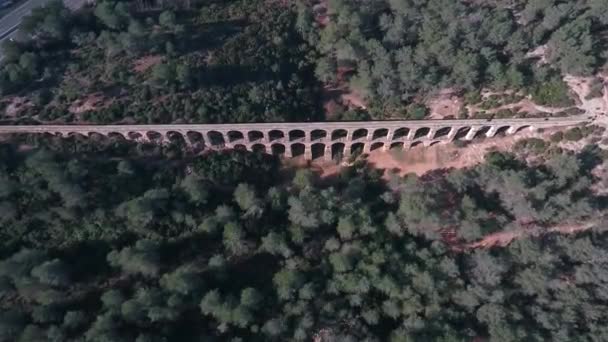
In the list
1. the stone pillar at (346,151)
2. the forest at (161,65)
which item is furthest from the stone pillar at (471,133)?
the forest at (161,65)

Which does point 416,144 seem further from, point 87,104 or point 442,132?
point 87,104

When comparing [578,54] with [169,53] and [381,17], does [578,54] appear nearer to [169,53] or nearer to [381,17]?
[381,17]

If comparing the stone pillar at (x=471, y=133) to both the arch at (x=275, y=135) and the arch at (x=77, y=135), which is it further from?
the arch at (x=77, y=135)

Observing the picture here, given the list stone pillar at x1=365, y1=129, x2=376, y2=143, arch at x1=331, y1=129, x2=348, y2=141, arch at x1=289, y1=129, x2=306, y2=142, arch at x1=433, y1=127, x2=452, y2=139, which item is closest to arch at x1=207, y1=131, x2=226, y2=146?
arch at x1=289, y1=129, x2=306, y2=142

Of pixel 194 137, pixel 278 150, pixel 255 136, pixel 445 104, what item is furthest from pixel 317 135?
pixel 445 104

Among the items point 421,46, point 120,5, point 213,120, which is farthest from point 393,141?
Answer: point 120,5

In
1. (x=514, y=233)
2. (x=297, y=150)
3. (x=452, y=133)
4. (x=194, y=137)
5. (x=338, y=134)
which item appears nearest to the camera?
(x=514, y=233)
